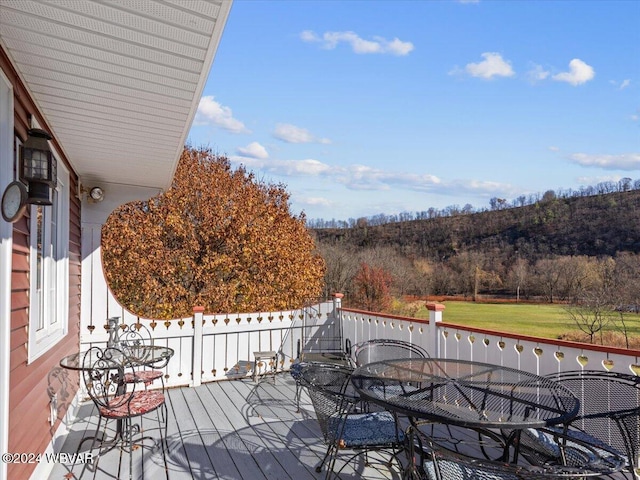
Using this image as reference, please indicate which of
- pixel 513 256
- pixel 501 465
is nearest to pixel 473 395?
pixel 501 465

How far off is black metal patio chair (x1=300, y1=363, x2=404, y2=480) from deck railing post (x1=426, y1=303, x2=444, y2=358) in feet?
5.66

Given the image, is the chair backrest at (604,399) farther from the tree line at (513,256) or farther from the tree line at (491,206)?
the tree line at (491,206)

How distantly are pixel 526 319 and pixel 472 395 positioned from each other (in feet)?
58.4

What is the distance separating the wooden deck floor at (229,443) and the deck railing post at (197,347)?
297mm

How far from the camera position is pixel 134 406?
3.02 m

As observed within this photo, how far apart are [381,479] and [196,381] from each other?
3.08 m

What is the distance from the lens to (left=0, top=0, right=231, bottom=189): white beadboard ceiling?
5.40 ft

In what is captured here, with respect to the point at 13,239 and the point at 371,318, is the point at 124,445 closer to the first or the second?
the point at 13,239

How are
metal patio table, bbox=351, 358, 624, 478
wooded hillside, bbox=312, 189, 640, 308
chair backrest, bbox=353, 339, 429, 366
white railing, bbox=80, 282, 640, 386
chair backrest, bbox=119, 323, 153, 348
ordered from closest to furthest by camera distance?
metal patio table, bbox=351, 358, 624, 478
white railing, bbox=80, 282, 640, 386
chair backrest, bbox=353, 339, 429, 366
chair backrest, bbox=119, 323, 153, 348
wooded hillside, bbox=312, 189, 640, 308

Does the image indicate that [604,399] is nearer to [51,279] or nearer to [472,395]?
[472,395]

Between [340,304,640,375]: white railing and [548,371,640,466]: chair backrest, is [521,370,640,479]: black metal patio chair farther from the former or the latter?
[340,304,640,375]: white railing

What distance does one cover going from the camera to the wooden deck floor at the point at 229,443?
2939mm

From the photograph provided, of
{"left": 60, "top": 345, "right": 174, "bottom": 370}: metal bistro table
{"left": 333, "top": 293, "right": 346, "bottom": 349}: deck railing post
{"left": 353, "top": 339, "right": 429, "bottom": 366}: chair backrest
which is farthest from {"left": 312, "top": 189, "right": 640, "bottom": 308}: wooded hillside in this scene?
{"left": 60, "top": 345, "right": 174, "bottom": 370}: metal bistro table

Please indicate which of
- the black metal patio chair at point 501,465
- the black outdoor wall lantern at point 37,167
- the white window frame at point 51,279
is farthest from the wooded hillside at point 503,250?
the black outdoor wall lantern at point 37,167
